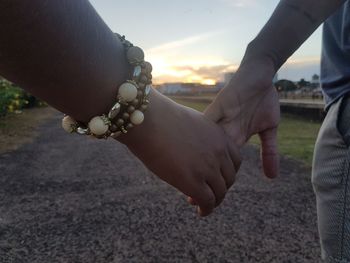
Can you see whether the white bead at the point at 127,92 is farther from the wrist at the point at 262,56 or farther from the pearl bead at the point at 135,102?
the wrist at the point at 262,56

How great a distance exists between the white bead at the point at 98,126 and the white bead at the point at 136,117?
8cm

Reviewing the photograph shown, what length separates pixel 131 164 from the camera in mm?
7586

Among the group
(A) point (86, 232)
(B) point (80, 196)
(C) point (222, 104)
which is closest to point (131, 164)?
(B) point (80, 196)

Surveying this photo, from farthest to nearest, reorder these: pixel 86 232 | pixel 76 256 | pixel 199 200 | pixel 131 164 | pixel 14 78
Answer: pixel 131 164 < pixel 86 232 < pixel 76 256 < pixel 199 200 < pixel 14 78

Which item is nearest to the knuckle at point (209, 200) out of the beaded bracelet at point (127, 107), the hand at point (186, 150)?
the hand at point (186, 150)

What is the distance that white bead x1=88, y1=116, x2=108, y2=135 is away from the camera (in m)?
1.19

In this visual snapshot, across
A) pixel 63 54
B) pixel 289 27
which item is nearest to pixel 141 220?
pixel 289 27

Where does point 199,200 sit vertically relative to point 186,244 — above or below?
above

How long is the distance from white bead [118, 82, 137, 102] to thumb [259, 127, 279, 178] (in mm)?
721

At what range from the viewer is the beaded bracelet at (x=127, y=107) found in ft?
3.93

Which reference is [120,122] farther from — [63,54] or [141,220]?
[141,220]

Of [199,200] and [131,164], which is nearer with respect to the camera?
[199,200]

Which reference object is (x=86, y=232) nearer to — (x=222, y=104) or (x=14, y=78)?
(x=222, y=104)

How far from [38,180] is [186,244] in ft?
10.6
